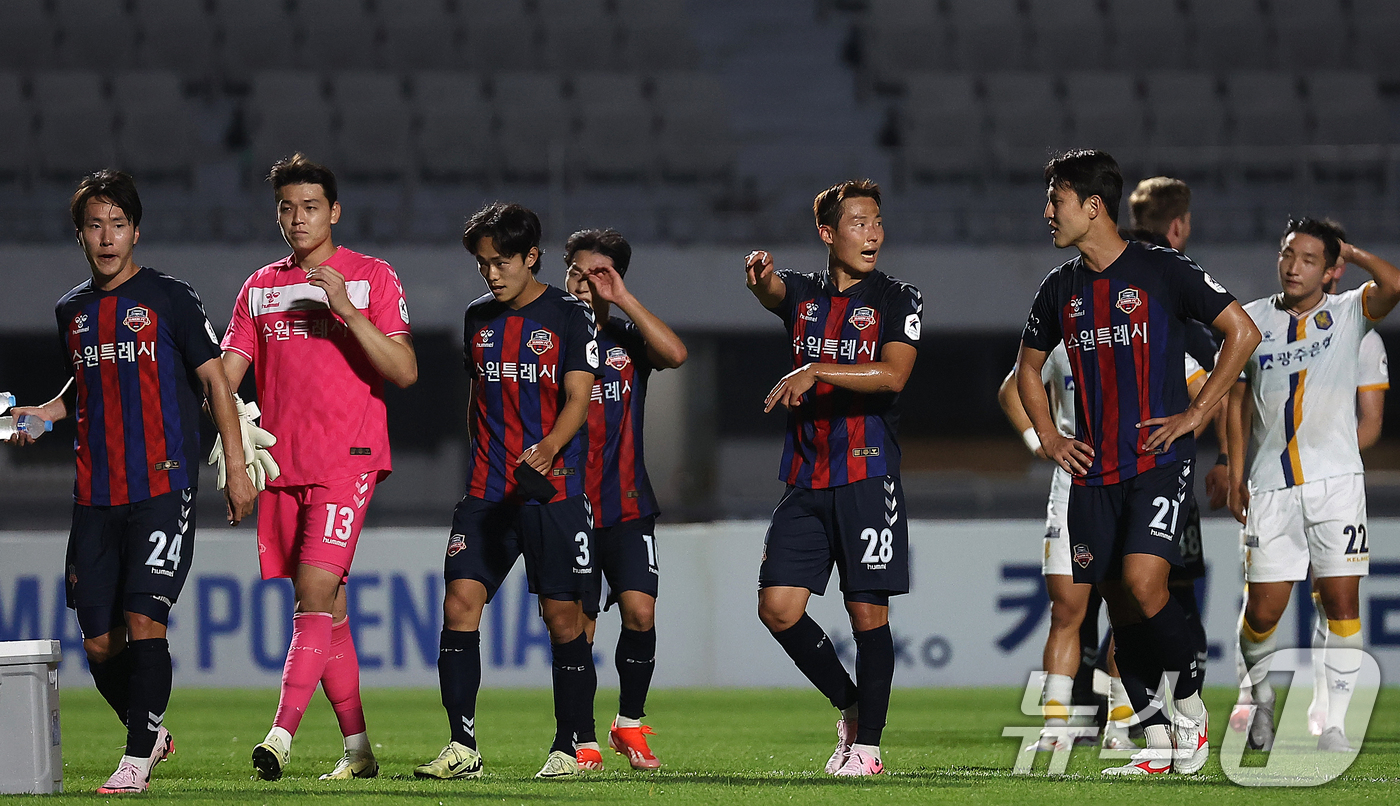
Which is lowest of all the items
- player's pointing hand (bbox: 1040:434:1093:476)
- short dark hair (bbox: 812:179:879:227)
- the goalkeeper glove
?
player's pointing hand (bbox: 1040:434:1093:476)

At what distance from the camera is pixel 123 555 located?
16.6 ft

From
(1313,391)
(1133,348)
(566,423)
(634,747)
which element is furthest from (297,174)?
(1313,391)

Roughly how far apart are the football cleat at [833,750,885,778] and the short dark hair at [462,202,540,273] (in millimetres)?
2012

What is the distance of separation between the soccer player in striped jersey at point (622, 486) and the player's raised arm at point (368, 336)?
37.3 inches

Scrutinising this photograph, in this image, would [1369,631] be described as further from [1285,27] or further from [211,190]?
[211,190]

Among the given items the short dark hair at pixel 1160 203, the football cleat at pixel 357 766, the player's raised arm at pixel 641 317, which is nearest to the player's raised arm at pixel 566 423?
the player's raised arm at pixel 641 317

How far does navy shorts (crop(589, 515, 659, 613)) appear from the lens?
20.8ft

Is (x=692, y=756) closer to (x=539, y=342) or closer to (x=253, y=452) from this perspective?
(x=539, y=342)

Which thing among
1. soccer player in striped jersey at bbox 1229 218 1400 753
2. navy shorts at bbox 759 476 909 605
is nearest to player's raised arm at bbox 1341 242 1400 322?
soccer player in striped jersey at bbox 1229 218 1400 753

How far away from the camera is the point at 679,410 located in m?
15.3

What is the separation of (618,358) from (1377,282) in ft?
9.83

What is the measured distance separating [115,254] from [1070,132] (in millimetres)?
12413

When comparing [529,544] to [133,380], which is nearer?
[133,380]

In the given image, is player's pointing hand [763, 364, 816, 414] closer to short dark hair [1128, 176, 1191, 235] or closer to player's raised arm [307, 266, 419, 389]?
player's raised arm [307, 266, 419, 389]
